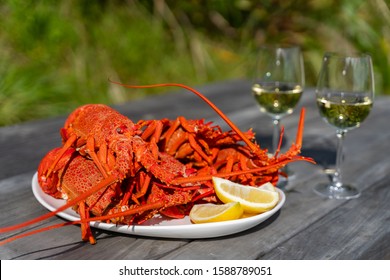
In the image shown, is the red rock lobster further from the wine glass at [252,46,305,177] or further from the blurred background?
the blurred background

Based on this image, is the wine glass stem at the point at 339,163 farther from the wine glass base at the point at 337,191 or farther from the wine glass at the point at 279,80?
the wine glass at the point at 279,80

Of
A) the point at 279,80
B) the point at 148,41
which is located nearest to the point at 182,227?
the point at 279,80

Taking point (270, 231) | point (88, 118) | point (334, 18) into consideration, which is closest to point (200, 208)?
point (270, 231)

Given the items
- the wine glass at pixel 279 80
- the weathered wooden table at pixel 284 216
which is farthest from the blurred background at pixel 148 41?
the wine glass at pixel 279 80

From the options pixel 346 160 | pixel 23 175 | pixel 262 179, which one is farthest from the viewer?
pixel 346 160

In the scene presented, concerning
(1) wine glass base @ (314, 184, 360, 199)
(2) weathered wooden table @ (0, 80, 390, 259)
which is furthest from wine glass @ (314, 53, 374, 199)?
(2) weathered wooden table @ (0, 80, 390, 259)
